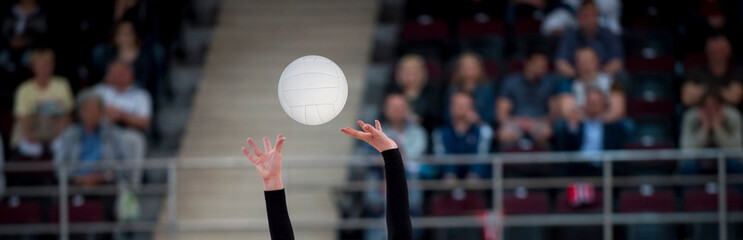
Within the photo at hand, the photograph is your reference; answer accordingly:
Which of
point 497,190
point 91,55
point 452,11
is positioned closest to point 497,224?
point 497,190

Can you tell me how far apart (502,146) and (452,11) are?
249 centimetres

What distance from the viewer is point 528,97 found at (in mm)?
8766

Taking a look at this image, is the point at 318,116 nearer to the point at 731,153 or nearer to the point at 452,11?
the point at 731,153

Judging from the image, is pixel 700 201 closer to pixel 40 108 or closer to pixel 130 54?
pixel 130 54

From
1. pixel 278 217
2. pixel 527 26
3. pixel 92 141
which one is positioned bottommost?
pixel 278 217

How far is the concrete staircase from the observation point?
919cm

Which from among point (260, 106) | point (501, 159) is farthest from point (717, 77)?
point (260, 106)

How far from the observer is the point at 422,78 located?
28.8 ft

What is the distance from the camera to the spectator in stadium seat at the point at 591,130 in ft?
26.6

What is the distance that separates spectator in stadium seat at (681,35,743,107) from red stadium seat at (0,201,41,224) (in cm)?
580

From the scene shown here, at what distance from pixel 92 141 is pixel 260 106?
2.26m

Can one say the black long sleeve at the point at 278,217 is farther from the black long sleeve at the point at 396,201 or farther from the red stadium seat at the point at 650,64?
the red stadium seat at the point at 650,64

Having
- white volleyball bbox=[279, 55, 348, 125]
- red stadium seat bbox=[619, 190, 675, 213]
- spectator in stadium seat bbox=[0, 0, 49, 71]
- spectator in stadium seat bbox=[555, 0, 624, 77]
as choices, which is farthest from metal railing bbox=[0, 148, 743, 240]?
white volleyball bbox=[279, 55, 348, 125]

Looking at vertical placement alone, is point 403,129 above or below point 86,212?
above
